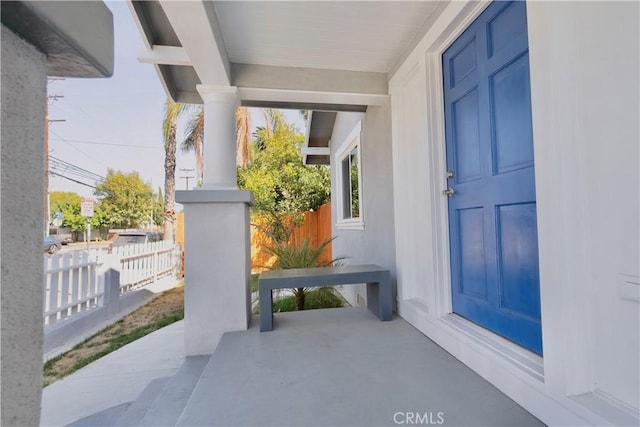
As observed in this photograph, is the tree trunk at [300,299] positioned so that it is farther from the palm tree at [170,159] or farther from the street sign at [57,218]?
the street sign at [57,218]

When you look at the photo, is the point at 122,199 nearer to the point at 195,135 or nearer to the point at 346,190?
the point at 195,135

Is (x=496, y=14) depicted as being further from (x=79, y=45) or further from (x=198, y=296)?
(x=198, y=296)

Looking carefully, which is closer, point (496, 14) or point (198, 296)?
point (496, 14)

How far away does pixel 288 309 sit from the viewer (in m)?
4.12

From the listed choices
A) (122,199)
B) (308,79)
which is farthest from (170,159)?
(122,199)

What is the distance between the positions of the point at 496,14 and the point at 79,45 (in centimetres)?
216

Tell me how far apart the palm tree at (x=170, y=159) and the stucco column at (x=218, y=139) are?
29.7 ft

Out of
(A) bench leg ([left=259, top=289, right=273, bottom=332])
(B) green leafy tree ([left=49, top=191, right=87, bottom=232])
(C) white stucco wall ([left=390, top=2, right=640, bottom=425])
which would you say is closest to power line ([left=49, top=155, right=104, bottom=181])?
(B) green leafy tree ([left=49, top=191, right=87, bottom=232])

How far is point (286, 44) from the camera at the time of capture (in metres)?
2.79

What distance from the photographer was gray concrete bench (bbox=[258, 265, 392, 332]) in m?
2.70

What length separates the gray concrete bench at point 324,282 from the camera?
2.70 metres

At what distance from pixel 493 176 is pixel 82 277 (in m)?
5.39

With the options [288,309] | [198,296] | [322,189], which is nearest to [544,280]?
[198,296]

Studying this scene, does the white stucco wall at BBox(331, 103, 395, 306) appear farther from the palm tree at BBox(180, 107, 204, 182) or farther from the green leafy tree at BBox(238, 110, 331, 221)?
the palm tree at BBox(180, 107, 204, 182)
